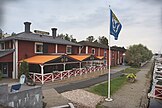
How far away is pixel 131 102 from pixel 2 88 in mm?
7900

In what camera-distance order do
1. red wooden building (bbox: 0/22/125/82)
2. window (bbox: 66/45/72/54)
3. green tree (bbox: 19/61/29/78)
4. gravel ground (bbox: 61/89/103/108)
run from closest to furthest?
gravel ground (bbox: 61/89/103/108) → green tree (bbox: 19/61/29/78) → red wooden building (bbox: 0/22/125/82) → window (bbox: 66/45/72/54)

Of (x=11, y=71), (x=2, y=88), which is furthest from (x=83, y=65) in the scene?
(x=2, y=88)

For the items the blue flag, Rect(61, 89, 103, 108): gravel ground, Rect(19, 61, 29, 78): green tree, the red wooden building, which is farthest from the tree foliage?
Rect(61, 89, 103, 108): gravel ground

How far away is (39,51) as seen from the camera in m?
23.3

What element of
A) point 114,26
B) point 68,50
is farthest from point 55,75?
point 114,26

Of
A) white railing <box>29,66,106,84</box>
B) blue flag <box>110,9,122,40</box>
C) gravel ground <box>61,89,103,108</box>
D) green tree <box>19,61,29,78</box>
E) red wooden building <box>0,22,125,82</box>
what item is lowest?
gravel ground <box>61,89,103,108</box>

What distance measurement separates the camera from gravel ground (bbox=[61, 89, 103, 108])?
35.2 feet

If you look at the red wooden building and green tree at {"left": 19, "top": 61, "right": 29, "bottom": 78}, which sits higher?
the red wooden building

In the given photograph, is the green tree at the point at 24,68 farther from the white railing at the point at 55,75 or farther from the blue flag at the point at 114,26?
the blue flag at the point at 114,26

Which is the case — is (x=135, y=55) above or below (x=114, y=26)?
below

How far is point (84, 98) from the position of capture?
1188 centimetres

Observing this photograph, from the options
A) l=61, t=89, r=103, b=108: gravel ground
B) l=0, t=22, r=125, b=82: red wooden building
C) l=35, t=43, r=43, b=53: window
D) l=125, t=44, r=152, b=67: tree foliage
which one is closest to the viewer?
l=61, t=89, r=103, b=108: gravel ground

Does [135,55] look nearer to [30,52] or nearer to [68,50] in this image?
[68,50]

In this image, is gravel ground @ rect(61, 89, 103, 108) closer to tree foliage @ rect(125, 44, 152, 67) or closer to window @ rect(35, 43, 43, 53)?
window @ rect(35, 43, 43, 53)
